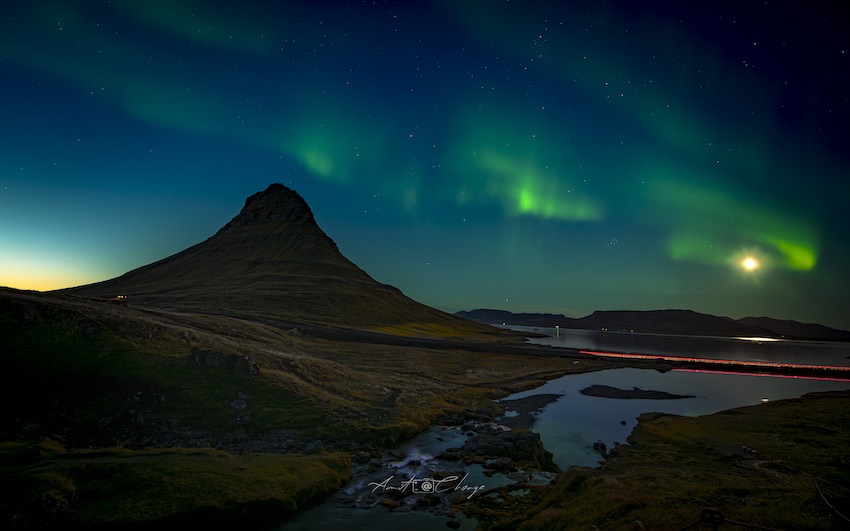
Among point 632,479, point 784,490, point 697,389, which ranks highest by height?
point 784,490

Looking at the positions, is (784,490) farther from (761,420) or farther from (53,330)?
(53,330)

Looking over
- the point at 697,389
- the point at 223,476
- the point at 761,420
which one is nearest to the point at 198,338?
the point at 223,476

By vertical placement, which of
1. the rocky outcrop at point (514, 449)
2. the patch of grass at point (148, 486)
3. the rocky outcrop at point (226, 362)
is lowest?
the rocky outcrop at point (514, 449)

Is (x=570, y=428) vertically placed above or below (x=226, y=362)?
below

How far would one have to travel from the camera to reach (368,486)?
27156 millimetres

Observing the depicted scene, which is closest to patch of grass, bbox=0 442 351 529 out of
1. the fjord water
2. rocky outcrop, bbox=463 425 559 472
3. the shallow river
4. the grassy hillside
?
the grassy hillside

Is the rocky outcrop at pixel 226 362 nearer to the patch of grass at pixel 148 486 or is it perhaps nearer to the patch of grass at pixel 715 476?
the patch of grass at pixel 148 486

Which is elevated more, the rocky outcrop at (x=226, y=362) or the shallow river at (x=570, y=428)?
the rocky outcrop at (x=226, y=362)

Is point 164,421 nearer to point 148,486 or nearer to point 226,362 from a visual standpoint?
point 226,362

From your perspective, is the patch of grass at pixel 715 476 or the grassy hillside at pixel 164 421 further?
the grassy hillside at pixel 164 421

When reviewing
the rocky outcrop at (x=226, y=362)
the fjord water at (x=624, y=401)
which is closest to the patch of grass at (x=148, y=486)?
the rocky outcrop at (x=226, y=362)

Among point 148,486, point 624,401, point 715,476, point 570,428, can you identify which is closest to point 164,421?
point 148,486

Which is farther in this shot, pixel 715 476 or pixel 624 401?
pixel 624 401

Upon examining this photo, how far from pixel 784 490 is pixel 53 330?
56.8m
